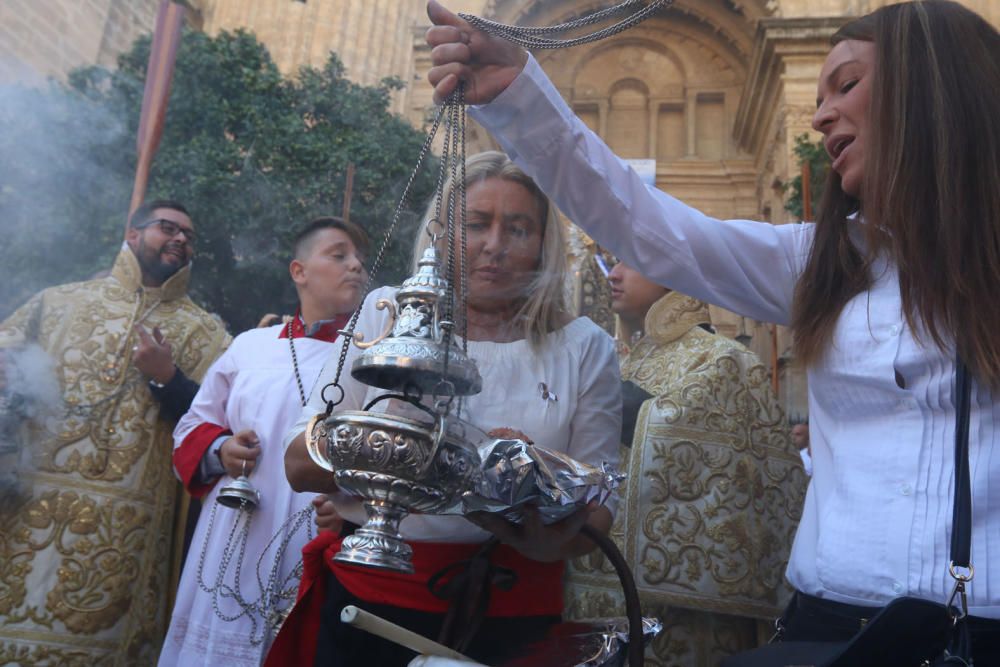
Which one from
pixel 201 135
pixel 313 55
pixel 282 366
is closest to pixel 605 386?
pixel 282 366

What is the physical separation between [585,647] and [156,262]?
9.66 feet

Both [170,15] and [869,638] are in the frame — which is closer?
[869,638]

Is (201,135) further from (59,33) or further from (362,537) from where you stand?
(362,537)

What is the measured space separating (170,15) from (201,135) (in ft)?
11.6

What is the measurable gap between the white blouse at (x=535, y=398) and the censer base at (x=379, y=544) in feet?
1.41

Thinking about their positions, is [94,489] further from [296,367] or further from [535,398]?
[535,398]

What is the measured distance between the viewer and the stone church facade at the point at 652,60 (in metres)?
12.1

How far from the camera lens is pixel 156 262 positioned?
11.9 feet

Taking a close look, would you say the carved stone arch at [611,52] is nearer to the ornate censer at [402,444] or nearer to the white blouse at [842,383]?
the white blouse at [842,383]

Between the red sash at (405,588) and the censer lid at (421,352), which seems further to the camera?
the red sash at (405,588)

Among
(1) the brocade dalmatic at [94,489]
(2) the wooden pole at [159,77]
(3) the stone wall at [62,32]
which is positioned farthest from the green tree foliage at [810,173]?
(3) the stone wall at [62,32]

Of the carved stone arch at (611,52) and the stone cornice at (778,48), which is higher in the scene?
the carved stone arch at (611,52)

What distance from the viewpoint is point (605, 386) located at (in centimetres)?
178

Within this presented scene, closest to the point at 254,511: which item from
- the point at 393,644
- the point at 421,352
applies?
the point at 393,644
